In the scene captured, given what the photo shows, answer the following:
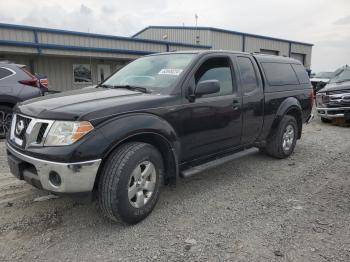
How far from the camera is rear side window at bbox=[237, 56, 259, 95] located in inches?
179

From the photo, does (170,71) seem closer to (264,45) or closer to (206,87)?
(206,87)

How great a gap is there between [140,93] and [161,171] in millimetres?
908

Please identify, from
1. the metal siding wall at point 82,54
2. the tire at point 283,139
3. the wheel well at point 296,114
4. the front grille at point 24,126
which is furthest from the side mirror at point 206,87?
the metal siding wall at point 82,54

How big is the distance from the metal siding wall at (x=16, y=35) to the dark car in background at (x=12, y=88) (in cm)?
770

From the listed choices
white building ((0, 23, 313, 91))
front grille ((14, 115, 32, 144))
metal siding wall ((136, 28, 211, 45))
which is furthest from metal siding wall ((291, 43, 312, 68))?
front grille ((14, 115, 32, 144))

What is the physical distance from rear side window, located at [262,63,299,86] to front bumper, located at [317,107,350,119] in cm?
423

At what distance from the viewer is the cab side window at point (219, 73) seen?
13.2 ft

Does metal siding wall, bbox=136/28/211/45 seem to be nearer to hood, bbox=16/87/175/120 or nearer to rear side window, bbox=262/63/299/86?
rear side window, bbox=262/63/299/86

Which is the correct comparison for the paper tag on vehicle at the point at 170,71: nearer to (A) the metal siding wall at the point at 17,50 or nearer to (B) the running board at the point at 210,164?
(B) the running board at the point at 210,164

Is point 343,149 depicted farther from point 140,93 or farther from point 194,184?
point 140,93

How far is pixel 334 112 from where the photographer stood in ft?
31.2

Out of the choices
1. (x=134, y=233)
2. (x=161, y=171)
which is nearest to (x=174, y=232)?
(x=134, y=233)

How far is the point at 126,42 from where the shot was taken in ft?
58.2

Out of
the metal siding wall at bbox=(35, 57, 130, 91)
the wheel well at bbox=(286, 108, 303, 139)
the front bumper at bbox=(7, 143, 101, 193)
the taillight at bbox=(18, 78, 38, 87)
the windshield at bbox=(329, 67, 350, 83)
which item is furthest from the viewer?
the metal siding wall at bbox=(35, 57, 130, 91)
